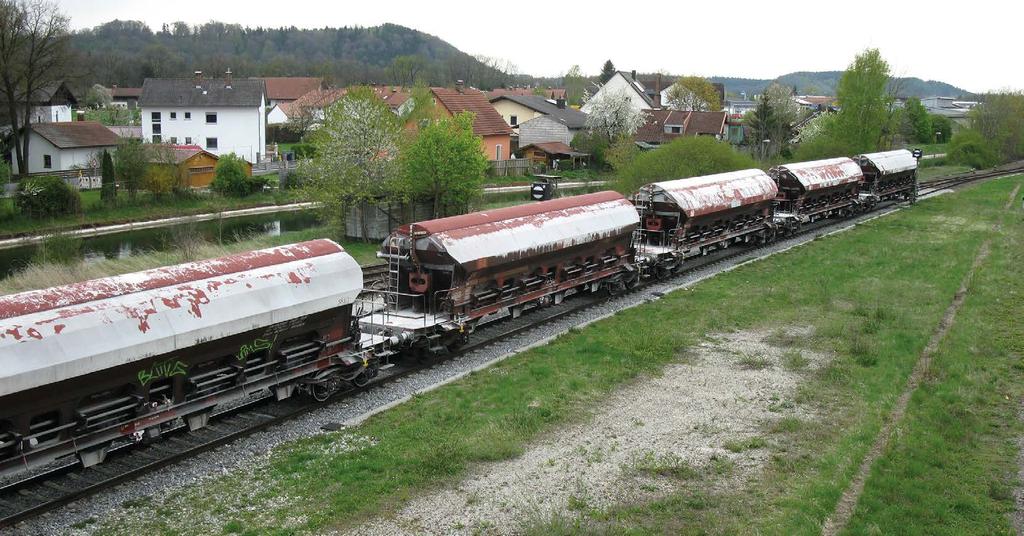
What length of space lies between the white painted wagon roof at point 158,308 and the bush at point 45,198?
3746 cm

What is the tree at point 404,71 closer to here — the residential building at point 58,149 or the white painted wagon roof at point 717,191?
the residential building at point 58,149

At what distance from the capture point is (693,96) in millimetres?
112562

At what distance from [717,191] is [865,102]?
38667 millimetres

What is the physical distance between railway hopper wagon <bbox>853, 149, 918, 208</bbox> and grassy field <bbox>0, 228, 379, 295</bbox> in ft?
96.4

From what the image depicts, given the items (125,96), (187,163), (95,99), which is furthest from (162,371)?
(125,96)

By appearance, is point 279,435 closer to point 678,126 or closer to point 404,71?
point 678,126

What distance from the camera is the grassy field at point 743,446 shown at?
12227mm

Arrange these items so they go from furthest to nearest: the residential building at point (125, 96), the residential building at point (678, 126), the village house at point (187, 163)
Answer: the residential building at point (125, 96), the residential building at point (678, 126), the village house at point (187, 163)

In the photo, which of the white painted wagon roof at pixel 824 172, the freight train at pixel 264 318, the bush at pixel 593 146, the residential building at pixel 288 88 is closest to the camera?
the freight train at pixel 264 318

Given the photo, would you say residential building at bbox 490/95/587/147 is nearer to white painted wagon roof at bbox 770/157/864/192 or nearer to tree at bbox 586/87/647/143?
tree at bbox 586/87/647/143

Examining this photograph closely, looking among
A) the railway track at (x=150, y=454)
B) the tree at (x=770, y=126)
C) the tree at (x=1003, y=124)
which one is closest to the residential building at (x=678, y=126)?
the tree at (x=770, y=126)

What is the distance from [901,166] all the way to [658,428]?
42.9 metres

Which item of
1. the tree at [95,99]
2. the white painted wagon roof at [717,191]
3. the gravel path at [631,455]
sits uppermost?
the tree at [95,99]

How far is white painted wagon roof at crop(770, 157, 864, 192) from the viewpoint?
40.2m
